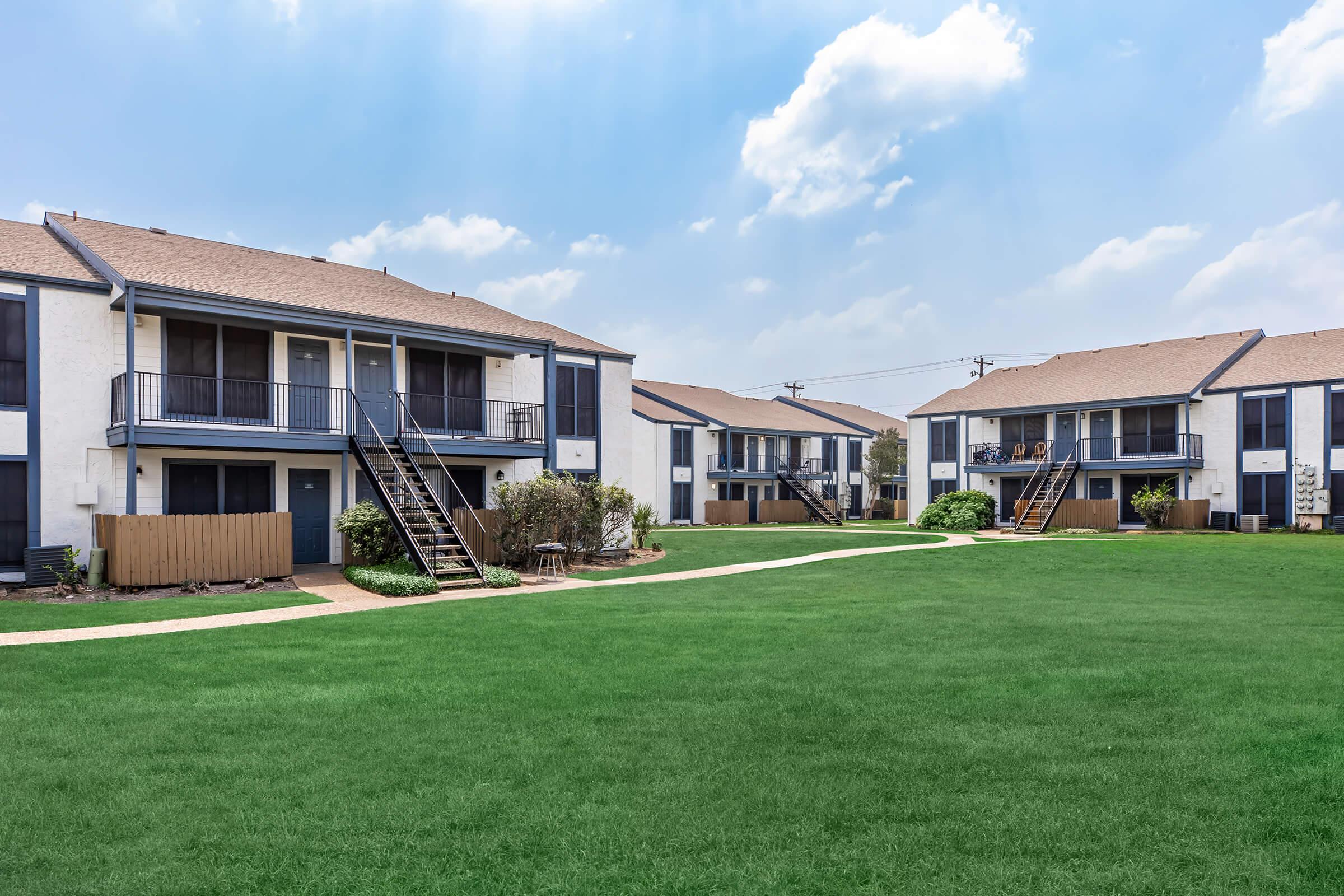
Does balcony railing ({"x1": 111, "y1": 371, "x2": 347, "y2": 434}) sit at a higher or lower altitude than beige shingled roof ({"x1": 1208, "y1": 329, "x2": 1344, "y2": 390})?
lower

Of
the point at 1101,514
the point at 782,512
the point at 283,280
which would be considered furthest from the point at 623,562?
the point at 782,512

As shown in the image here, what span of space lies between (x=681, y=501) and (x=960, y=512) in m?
14.4

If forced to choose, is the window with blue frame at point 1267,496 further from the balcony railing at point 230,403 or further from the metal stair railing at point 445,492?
the balcony railing at point 230,403

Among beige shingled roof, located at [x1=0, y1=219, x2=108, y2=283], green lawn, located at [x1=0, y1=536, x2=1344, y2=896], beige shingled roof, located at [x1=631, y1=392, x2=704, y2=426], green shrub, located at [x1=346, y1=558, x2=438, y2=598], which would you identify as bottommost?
green shrub, located at [x1=346, y1=558, x2=438, y2=598]

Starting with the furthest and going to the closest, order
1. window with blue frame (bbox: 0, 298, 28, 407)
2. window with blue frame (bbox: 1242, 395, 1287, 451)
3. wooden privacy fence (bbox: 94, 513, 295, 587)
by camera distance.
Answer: window with blue frame (bbox: 1242, 395, 1287, 451), window with blue frame (bbox: 0, 298, 28, 407), wooden privacy fence (bbox: 94, 513, 295, 587)

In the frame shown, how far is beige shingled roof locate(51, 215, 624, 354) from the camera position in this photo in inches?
738

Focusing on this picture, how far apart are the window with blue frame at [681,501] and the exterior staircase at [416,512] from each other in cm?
2457

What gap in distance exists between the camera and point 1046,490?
3688cm

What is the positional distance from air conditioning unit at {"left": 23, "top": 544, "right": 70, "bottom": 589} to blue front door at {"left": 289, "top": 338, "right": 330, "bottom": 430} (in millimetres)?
5257

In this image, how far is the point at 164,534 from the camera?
647 inches

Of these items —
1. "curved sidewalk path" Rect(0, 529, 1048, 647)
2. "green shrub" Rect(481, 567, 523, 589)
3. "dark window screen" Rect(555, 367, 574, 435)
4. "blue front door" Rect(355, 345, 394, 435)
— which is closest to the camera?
"curved sidewalk path" Rect(0, 529, 1048, 647)

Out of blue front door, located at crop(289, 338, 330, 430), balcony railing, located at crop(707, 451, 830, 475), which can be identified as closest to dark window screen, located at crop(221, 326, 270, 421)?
blue front door, located at crop(289, 338, 330, 430)

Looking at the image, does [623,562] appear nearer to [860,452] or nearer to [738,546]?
[738,546]

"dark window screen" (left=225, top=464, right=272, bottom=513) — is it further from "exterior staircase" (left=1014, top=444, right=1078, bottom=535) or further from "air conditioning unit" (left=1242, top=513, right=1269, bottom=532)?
"air conditioning unit" (left=1242, top=513, right=1269, bottom=532)
